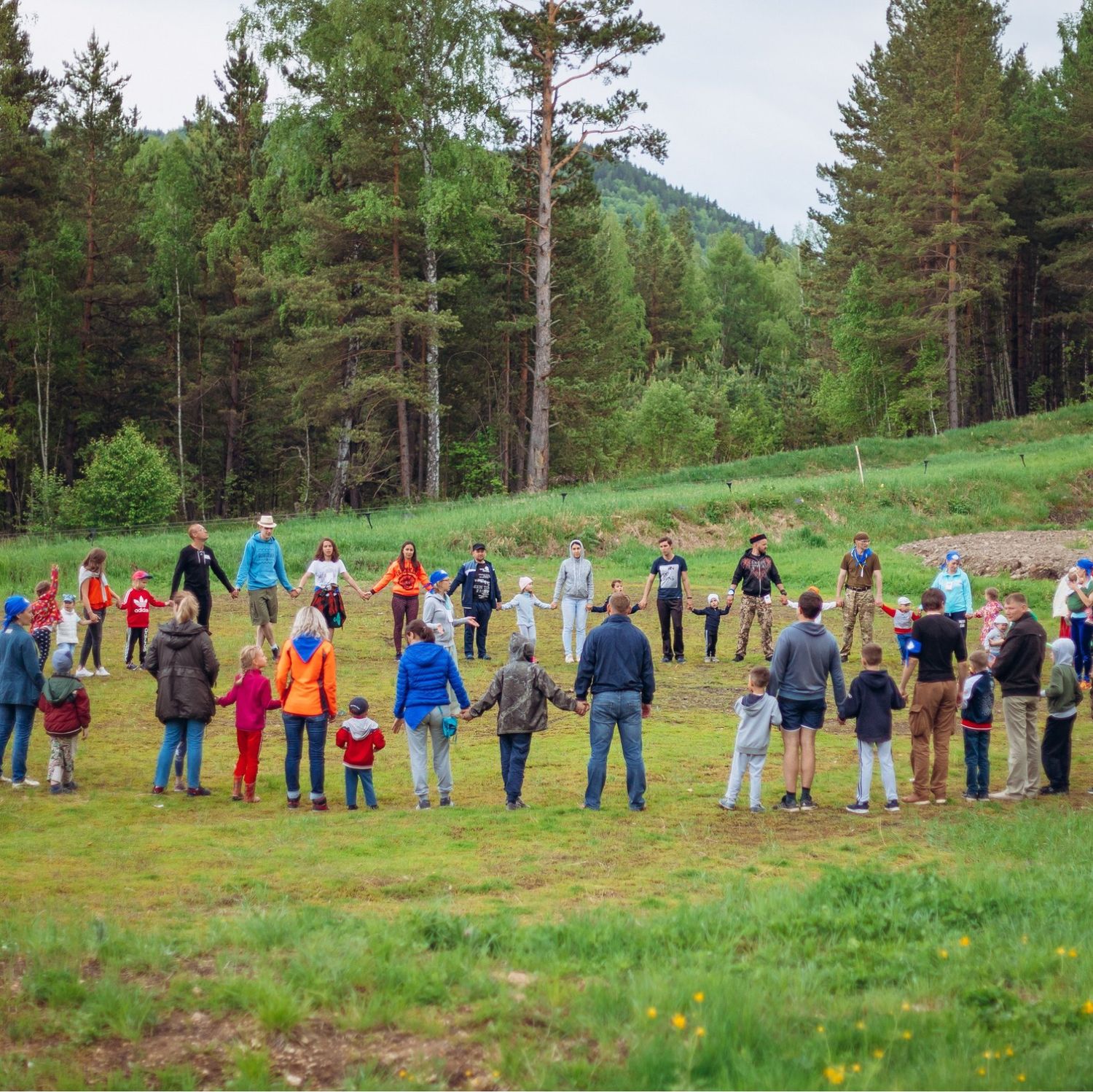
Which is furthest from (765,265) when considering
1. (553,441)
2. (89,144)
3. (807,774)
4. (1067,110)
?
(807,774)

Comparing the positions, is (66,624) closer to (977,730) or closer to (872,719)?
(872,719)

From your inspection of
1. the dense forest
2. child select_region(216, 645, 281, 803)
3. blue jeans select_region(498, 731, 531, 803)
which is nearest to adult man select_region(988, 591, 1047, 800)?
blue jeans select_region(498, 731, 531, 803)

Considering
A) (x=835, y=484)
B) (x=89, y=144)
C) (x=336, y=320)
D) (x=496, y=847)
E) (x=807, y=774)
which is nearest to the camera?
(x=496, y=847)

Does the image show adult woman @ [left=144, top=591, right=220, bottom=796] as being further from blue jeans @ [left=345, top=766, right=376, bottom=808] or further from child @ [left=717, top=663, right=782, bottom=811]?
child @ [left=717, top=663, right=782, bottom=811]

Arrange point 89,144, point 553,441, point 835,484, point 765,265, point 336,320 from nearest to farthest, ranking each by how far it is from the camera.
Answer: point 835,484 → point 336,320 → point 89,144 → point 553,441 → point 765,265

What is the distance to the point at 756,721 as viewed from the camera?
10.9 m

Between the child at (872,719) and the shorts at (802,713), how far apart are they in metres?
0.27

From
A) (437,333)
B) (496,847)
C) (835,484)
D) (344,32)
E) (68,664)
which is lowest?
(496,847)

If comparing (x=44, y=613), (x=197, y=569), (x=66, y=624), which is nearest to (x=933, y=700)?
(x=197, y=569)

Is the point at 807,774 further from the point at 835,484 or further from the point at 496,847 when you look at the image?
the point at 835,484

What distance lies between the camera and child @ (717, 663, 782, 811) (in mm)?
10859

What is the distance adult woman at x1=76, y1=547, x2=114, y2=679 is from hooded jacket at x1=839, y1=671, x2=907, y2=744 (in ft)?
35.5

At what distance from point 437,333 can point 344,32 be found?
35.6 feet

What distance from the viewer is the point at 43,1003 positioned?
20.1 feet
